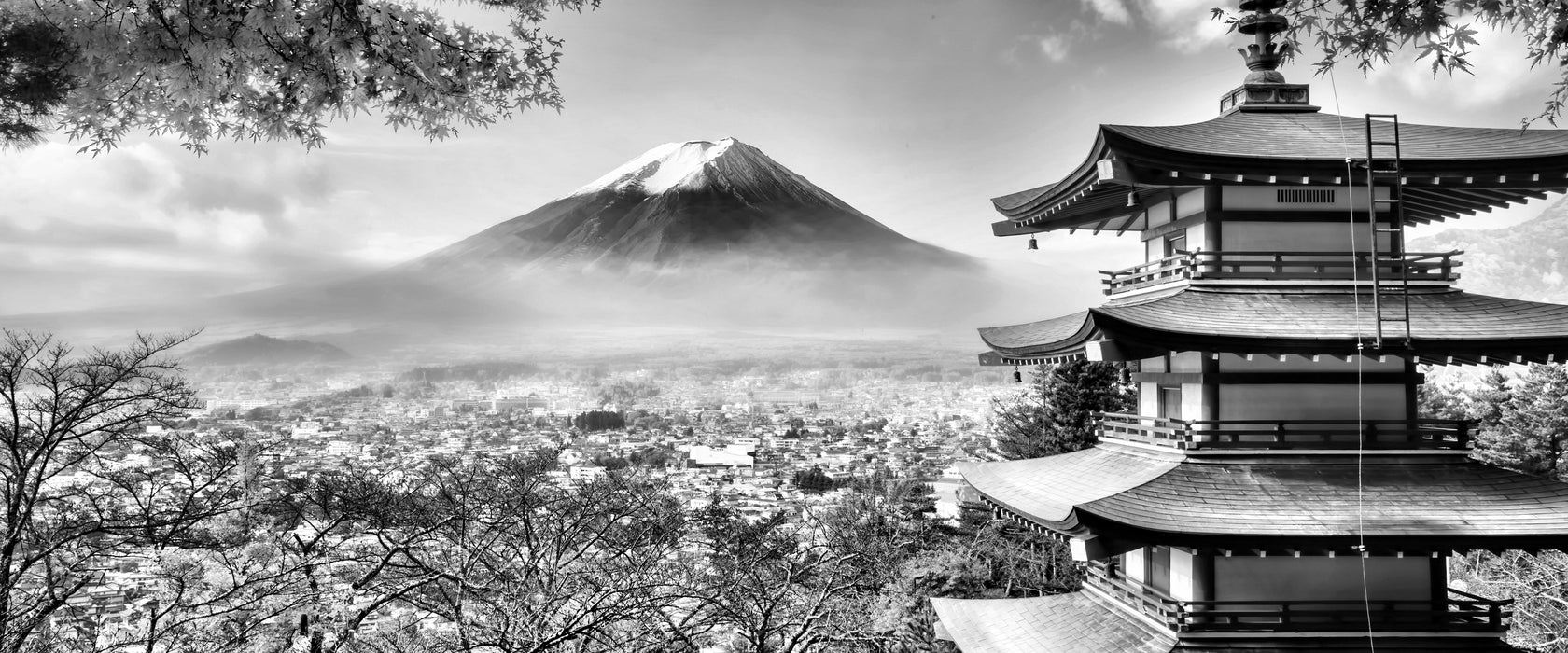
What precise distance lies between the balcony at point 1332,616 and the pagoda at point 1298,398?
0.02 meters

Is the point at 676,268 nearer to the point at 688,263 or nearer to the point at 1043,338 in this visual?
the point at 688,263

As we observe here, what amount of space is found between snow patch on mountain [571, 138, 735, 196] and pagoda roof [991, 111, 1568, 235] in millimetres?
57930

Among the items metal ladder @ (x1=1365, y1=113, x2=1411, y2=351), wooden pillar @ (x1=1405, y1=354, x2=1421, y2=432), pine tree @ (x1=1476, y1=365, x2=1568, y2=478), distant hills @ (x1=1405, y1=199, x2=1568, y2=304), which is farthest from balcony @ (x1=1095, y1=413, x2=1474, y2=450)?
distant hills @ (x1=1405, y1=199, x2=1568, y2=304)

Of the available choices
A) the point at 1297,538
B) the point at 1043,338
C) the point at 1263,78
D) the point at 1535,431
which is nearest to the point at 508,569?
the point at 1043,338

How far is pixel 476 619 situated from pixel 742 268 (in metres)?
66.0

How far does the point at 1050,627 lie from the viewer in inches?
312

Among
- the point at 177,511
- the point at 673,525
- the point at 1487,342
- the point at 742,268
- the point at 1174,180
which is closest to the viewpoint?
the point at 1487,342

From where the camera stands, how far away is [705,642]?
35.3ft

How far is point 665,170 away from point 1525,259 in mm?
75211

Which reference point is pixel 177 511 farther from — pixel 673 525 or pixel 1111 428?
pixel 1111 428

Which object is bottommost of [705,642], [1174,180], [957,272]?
[705,642]

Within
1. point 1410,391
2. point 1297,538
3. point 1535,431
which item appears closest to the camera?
point 1297,538

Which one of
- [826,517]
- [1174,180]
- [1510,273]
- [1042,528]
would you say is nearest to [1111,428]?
[1042,528]

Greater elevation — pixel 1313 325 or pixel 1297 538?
pixel 1313 325
